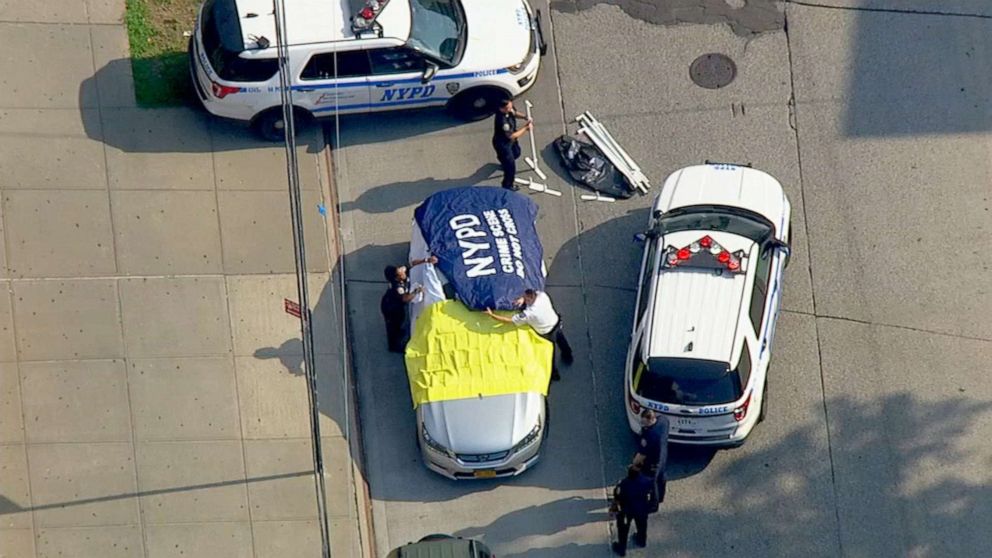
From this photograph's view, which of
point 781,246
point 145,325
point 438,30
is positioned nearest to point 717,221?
point 781,246

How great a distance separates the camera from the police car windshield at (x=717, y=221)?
55.9ft

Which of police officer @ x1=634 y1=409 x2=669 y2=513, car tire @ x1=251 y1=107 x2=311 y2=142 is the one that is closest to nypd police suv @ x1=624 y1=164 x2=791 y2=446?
police officer @ x1=634 y1=409 x2=669 y2=513

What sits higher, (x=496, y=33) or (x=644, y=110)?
(x=496, y=33)

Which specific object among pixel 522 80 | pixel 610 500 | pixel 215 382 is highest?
pixel 522 80

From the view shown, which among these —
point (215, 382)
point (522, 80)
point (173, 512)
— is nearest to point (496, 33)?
point (522, 80)

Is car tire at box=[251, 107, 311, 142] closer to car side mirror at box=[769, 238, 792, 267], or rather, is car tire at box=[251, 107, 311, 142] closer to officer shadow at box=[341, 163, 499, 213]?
officer shadow at box=[341, 163, 499, 213]

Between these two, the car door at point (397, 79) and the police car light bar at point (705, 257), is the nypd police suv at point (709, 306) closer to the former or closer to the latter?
the police car light bar at point (705, 257)

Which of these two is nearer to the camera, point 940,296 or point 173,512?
point 173,512

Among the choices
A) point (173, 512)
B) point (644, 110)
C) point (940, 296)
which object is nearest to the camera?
point (173, 512)

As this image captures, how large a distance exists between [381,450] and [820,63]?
7816 mm

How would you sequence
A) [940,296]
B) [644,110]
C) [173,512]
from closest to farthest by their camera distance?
[173,512] → [940,296] → [644,110]

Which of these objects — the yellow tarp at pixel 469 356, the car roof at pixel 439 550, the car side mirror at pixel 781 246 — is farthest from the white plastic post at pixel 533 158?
the car roof at pixel 439 550

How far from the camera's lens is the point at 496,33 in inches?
733

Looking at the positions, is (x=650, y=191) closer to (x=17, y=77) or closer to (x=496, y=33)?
(x=496, y=33)
